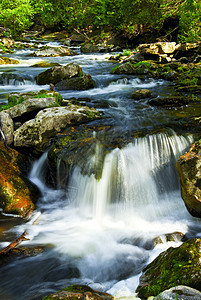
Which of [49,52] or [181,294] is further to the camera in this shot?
[49,52]

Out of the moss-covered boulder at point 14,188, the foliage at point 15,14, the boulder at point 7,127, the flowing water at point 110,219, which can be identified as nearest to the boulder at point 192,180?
the flowing water at point 110,219

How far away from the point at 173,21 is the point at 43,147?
68.8 ft

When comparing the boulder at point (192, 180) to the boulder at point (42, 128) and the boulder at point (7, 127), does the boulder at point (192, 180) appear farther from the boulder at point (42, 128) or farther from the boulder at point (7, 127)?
the boulder at point (7, 127)

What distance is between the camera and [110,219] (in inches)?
187

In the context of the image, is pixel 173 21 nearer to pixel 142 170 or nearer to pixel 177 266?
pixel 142 170

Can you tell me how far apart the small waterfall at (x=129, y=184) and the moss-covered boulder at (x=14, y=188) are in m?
0.99

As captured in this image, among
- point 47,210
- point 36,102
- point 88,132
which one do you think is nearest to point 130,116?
point 88,132

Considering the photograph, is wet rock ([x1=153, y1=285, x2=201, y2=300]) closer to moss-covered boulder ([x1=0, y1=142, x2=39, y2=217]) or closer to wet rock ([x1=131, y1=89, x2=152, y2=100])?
moss-covered boulder ([x1=0, y1=142, x2=39, y2=217])

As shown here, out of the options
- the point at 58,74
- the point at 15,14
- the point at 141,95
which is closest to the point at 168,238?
the point at 141,95

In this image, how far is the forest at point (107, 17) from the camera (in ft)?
63.9

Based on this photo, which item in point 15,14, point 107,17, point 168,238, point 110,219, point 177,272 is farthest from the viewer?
point 15,14

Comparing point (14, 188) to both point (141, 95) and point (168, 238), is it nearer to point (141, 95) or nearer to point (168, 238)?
point (168, 238)

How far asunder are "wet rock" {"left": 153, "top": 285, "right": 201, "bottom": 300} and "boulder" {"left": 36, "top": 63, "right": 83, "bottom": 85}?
10.4 meters

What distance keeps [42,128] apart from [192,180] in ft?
13.0
